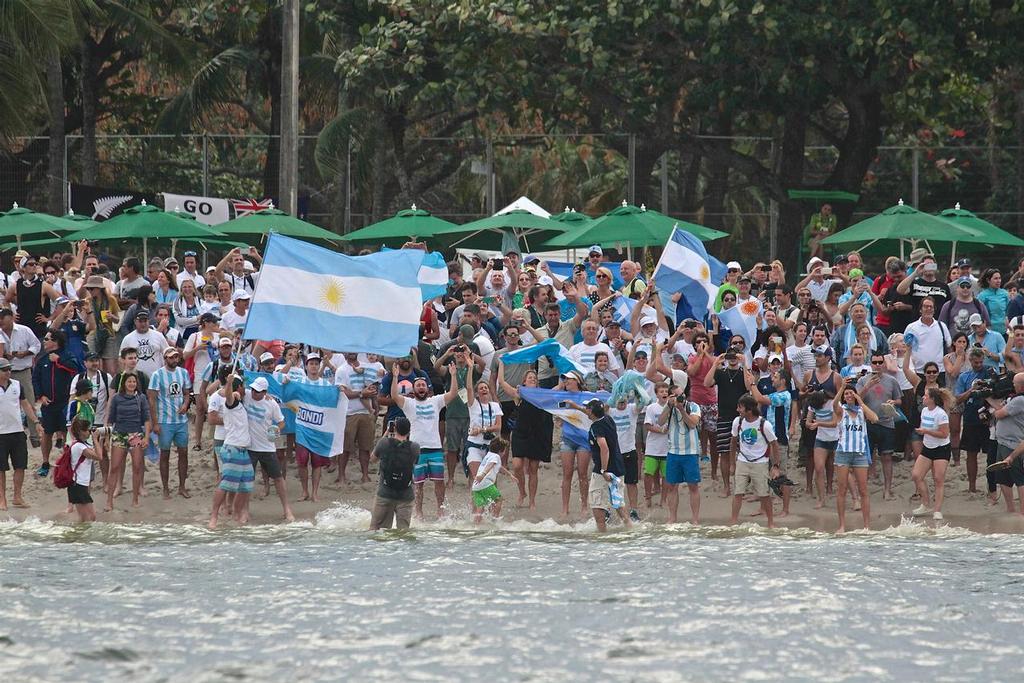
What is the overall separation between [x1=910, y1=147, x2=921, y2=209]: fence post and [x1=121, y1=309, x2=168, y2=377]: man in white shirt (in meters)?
14.3

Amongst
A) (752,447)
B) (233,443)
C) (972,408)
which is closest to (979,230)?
(972,408)

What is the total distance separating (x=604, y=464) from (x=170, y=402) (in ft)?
19.1

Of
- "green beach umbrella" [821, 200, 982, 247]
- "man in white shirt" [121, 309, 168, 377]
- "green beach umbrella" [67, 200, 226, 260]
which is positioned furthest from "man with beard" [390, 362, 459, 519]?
"green beach umbrella" [821, 200, 982, 247]

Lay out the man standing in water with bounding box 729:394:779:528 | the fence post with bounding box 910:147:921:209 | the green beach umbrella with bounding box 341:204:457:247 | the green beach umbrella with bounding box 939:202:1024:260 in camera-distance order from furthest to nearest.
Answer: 1. the fence post with bounding box 910:147:921:209
2. the green beach umbrella with bounding box 341:204:457:247
3. the green beach umbrella with bounding box 939:202:1024:260
4. the man standing in water with bounding box 729:394:779:528

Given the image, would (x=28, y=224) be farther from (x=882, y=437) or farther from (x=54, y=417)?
(x=882, y=437)

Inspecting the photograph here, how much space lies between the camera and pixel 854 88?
2988 cm

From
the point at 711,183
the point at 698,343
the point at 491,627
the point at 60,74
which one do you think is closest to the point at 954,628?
the point at 491,627

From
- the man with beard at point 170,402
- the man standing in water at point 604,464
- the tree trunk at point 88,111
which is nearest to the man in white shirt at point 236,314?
the man with beard at point 170,402

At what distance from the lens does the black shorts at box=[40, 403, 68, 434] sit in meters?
23.1

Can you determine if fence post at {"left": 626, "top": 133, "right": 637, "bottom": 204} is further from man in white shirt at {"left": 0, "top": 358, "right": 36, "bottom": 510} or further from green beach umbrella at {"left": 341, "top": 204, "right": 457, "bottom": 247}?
man in white shirt at {"left": 0, "top": 358, "right": 36, "bottom": 510}

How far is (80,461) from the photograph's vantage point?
20.5m

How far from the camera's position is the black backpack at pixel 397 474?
2005 centimetres

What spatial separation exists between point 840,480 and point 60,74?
762 inches

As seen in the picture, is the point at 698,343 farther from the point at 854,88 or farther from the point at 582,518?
the point at 854,88
